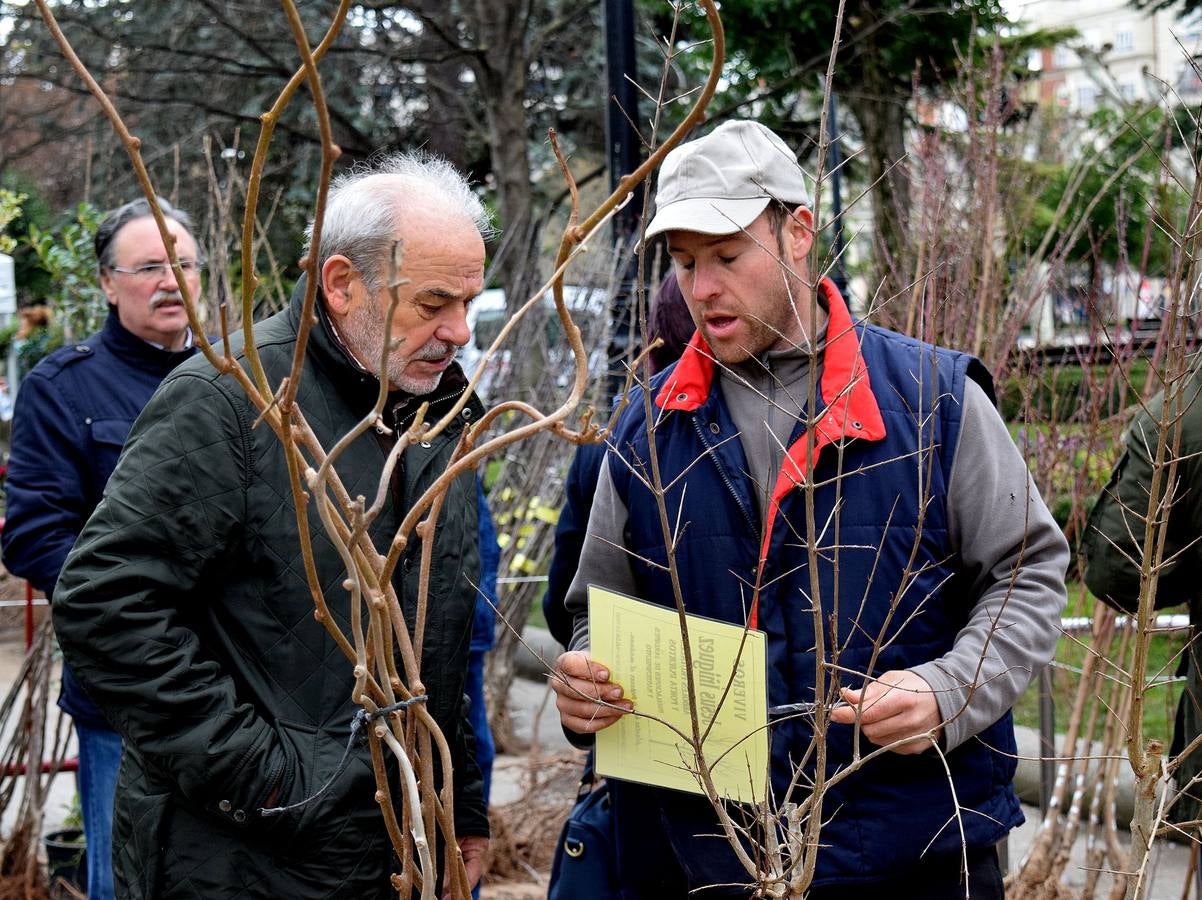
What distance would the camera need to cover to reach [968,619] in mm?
2285

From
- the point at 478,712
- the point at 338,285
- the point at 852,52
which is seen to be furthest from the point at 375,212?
the point at 852,52

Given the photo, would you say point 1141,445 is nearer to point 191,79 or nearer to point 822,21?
point 822,21

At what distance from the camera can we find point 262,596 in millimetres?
2162

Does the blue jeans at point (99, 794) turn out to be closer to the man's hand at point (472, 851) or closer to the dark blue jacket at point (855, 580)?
the man's hand at point (472, 851)

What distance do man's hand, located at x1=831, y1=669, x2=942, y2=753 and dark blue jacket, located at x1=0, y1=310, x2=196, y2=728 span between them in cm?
204

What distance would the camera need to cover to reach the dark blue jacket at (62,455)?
3.37 metres

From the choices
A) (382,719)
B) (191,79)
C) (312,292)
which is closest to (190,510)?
(382,719)

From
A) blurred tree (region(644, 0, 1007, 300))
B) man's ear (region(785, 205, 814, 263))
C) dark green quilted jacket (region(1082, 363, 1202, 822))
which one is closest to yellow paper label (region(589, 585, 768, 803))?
man's ear (region(785, 205, 814, 263))

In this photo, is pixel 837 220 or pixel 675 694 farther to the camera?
pixel 675 694

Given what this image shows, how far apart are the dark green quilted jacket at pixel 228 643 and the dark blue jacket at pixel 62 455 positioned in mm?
1270

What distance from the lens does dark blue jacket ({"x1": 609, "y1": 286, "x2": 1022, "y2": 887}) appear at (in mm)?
2148

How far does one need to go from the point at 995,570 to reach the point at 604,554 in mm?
677

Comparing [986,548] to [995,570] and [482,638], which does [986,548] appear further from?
[482,638]

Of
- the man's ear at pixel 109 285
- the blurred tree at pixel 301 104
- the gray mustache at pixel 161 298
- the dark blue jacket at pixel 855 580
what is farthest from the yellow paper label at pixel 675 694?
the blurred tree at pixel 301 104
